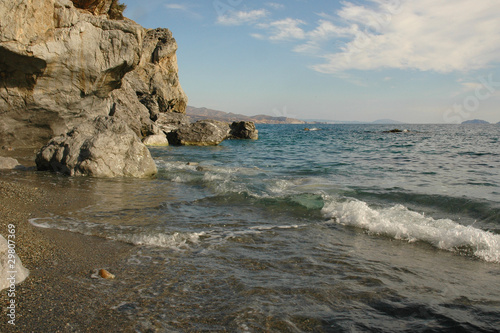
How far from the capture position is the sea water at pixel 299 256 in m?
2.83

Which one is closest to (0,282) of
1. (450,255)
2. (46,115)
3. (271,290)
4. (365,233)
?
(271,290)

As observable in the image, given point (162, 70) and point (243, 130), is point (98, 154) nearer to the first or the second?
point (243, 130)

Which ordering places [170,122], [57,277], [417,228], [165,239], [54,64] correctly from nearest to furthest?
[57,277] < [165,239] < [417,228] < [54,64] < [170,122]

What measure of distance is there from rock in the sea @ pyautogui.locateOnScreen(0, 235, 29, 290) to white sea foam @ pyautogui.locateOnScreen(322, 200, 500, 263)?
182 inches

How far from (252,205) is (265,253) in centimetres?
284

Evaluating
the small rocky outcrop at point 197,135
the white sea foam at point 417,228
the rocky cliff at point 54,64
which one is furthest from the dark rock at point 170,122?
the white sea foam at point 417,228

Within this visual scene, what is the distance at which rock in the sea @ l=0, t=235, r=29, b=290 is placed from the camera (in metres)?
2.87

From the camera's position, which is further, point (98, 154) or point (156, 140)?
point (156, 140)

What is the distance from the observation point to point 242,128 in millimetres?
34062

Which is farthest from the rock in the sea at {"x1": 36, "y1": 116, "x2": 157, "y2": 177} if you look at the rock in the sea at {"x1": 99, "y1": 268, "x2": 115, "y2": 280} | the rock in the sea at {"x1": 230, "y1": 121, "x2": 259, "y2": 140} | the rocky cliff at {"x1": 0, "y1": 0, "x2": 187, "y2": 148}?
the rock in the sea at {"x1": 230, "y1": 121, "x2": 259, "y2": 140}

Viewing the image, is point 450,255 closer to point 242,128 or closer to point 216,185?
point 216,185

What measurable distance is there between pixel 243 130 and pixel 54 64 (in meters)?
23.1

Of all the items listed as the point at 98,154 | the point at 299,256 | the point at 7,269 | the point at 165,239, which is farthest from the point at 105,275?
the point at 98,154

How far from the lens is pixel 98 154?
379 inches
